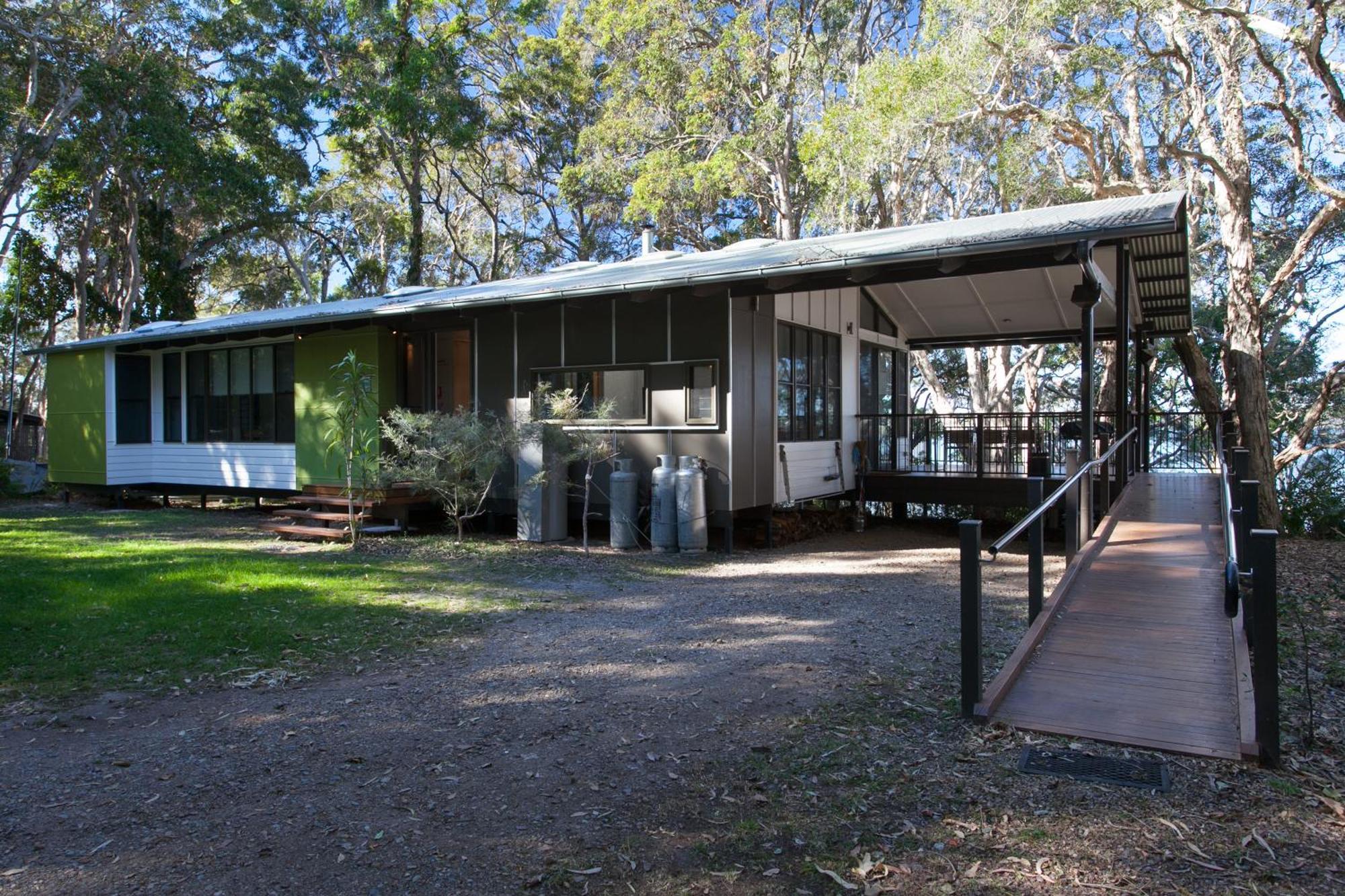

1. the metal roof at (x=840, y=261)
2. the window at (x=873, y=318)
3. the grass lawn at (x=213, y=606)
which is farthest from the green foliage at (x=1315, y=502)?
the grass lawn at (x=213, y=606)

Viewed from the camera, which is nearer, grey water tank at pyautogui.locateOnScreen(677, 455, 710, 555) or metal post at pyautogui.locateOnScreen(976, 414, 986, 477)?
grey water tank at pyautogui.locateOnScreen(677, 455, 710, 555)

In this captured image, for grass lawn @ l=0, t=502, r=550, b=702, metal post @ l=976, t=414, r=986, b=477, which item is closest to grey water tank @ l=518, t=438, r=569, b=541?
grass lawn @ l=0, t=502, r=550, b=702

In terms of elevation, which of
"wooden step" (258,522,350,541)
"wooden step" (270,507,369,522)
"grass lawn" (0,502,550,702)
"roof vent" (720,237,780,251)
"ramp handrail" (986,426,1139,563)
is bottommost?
"grass lawn" (0,502,550,702)

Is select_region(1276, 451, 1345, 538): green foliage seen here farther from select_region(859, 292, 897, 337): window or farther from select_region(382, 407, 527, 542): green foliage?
select_region(382, 407, 527, 542): green foliage

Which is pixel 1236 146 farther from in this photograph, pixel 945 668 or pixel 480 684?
pixel 480 684

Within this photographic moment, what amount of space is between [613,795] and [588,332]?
325 inches

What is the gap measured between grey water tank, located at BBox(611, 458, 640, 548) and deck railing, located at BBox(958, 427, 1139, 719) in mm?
4960

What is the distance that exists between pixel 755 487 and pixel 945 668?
5.40 meters

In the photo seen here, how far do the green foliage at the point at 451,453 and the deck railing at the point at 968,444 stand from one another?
5.78 meters

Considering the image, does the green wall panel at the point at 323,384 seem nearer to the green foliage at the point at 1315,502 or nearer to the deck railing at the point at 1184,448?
the deck railing at the point at 1184,448

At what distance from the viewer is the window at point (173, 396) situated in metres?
15.5

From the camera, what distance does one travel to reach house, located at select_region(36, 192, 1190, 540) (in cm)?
911

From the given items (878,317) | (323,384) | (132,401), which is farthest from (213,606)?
(132,401)

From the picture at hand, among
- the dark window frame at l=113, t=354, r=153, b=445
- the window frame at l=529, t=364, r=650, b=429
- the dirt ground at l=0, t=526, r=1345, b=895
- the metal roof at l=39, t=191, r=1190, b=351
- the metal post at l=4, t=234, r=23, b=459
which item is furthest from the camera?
the metal post at l=4, t=234, r=23, b=459
